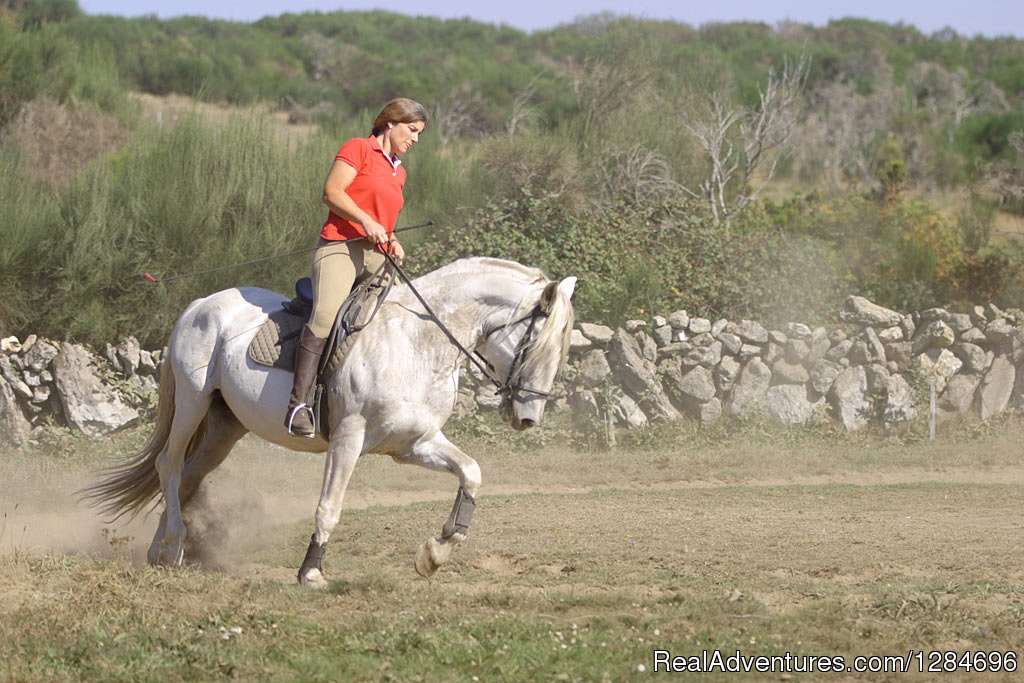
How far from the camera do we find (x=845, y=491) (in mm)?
11312

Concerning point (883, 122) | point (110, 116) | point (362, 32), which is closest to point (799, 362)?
point (110, 116)

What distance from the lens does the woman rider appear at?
22.9 feet

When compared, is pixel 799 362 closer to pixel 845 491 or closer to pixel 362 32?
pixel 845 491

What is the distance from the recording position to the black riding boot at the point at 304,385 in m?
6.96

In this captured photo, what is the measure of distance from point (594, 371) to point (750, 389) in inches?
71.3

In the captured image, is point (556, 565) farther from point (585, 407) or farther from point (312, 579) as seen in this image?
point (585, 407)

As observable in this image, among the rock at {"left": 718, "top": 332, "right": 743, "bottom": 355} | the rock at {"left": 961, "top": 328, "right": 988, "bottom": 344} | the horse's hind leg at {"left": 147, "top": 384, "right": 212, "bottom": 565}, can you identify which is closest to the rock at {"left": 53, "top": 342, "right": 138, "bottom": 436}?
the horse's hind leg at {"left": 147, "top": 384, "right": 212, "bottom": 565}

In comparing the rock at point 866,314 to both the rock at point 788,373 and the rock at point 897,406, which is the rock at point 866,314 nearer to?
the rock at point 897,406

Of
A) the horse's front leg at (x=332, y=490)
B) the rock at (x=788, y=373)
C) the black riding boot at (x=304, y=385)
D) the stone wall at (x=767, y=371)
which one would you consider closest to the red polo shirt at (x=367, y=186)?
the black riding boot at (x=304, y=385)

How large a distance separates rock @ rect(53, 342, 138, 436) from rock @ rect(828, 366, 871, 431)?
26.2 ft

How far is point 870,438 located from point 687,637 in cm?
832

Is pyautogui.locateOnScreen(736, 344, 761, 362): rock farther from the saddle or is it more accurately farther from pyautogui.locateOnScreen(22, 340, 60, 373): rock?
pyautogui.locateOnScreen(22, 340, 60, 373): rock

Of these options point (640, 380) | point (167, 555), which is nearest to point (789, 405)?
point (640, 380)

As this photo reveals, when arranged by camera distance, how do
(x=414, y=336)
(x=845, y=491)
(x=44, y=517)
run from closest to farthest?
(x=414, y=336) < (x=44, y=517) < (x=845, y=491)
